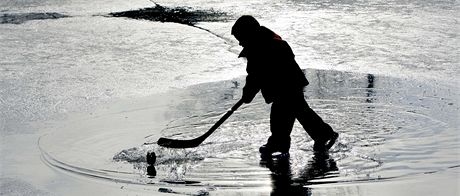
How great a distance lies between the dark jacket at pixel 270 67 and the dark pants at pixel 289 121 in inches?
2.7

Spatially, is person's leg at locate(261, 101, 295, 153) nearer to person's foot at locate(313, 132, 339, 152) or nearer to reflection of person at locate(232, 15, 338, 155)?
reflection of person at locate(232, 15, 338, 155)

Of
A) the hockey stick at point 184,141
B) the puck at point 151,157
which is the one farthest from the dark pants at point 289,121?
the puck at point 151,157

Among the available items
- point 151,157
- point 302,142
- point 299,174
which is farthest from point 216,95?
point 299,174

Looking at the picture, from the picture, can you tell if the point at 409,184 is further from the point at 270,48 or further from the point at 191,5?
the point at 191,5

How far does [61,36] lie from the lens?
36.6ft

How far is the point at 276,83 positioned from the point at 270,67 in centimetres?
15

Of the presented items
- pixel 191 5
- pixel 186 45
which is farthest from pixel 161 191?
pixel 191 5

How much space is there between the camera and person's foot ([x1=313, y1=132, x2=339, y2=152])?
616 cm

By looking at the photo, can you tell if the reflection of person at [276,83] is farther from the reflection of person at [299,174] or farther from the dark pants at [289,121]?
the reflection of person at [299,174]

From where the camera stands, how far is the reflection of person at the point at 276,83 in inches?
234

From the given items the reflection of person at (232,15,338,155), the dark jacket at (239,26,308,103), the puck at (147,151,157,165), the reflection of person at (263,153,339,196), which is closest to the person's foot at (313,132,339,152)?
the reflection of person at (232,15,338,155)

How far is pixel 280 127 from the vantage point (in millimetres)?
6094

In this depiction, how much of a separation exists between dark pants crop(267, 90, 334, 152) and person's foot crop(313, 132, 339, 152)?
0.03 metres

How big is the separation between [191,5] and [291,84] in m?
7.77
